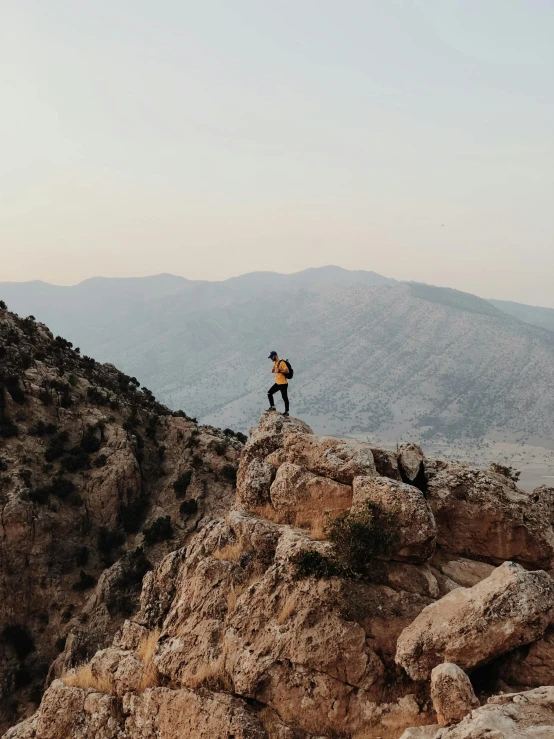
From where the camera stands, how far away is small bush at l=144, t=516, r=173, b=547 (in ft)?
114

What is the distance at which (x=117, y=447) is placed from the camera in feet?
129

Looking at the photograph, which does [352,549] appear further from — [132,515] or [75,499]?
[75,499]

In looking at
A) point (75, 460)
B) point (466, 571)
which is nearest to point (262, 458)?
point (466, 571)

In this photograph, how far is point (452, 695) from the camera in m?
8.46

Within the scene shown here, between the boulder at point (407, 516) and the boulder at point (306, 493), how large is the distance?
1.29 m

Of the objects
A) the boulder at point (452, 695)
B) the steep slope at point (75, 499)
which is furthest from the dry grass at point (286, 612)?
the steep slope at point (75, 499)

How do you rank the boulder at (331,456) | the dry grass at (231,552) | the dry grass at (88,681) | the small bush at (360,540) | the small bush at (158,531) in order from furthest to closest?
1. the small bush at (158,531)
2. the boulder at (331,456)
3. the dry grass at (231,552)
4. the dry grass at (88,681)
5. the small bush at (360,540)

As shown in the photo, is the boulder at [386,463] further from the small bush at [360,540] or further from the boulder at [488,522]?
the small bush at [360,540]

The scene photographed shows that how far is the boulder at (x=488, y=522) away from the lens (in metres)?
13.9

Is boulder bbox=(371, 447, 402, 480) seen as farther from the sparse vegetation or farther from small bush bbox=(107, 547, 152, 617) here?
small bush bbox=(107, 547, 152, 617)

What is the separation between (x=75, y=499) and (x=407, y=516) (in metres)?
30.0

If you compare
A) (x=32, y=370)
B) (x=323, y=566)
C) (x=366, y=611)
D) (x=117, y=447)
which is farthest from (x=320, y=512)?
(x=32, y=370)

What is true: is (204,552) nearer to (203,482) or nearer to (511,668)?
(511,668)

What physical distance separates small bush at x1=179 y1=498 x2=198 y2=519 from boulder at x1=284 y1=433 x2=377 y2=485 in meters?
22.3
